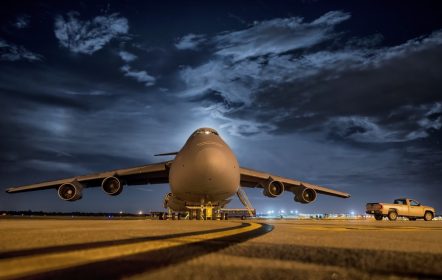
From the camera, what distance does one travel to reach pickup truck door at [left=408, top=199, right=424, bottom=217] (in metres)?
22.2

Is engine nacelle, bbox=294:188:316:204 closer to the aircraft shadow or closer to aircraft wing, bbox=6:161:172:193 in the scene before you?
aircraft wing, bbox=6:161:172:193

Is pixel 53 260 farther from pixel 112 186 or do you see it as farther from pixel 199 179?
pixel 112 186

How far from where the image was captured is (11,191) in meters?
22.0

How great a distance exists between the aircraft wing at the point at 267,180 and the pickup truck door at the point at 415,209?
4386mm

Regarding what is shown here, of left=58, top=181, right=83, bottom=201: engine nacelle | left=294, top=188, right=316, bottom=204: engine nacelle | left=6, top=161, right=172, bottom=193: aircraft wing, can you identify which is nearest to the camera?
left=58, top=181, right=83, bottom=201: engine nacelle

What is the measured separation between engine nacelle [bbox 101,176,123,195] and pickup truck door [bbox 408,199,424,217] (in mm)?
16968

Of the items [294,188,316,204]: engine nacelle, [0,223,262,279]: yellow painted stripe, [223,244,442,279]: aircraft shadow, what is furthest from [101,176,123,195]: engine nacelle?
[223,244,442,279]: aircraft shadow

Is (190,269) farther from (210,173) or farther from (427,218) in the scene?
(427,218)

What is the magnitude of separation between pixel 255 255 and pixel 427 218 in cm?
2429

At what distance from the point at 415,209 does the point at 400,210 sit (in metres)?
1.30

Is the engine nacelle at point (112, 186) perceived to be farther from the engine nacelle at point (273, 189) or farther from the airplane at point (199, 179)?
the engine nacelle at point (273, 189)

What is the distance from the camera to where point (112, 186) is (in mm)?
19125

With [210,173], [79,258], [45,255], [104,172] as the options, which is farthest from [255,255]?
[104,172]

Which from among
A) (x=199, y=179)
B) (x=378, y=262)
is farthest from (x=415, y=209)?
(x=378, y=262)
